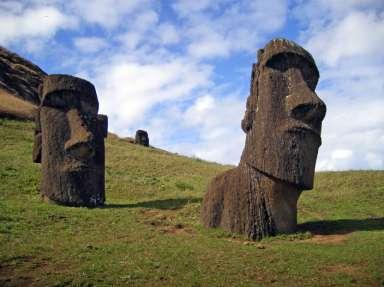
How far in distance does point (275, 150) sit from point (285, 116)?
85 centimetres

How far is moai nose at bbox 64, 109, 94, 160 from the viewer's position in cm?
1585

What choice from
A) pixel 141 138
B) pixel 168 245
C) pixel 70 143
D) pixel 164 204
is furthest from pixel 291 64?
pixel 141 138

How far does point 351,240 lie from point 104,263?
552cm

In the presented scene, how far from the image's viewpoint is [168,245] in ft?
37.3

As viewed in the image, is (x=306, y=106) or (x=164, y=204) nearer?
(x=306, y=106)

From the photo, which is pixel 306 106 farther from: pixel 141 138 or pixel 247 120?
pixel 141 138

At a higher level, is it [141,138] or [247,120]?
[141,138]

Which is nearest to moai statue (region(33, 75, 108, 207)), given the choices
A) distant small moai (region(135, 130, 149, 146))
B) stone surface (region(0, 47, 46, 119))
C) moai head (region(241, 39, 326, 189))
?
moai head (region(241, 39, 326, 189))

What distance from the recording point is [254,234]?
12320 mm

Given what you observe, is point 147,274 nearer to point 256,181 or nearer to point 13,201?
point 256,181

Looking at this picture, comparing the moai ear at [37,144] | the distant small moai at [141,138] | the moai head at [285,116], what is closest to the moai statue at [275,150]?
the moai head at [285,116]

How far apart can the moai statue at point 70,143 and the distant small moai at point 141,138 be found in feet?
82.8

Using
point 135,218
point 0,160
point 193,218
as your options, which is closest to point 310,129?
point 193,218

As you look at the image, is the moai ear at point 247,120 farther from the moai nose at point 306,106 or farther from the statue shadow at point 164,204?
the statue shadow at point 164,204
